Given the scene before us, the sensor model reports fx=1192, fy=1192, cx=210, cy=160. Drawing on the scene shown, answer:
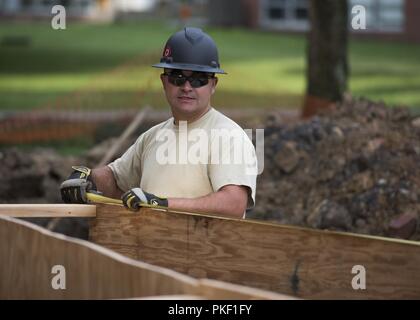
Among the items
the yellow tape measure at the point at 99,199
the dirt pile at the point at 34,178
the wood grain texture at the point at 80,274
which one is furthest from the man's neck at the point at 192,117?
the dirt pile at the point at 34,178

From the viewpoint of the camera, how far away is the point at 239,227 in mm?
6031

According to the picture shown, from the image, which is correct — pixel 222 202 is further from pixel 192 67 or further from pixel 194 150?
pixel 192 67

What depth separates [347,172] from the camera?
11219 millimetres

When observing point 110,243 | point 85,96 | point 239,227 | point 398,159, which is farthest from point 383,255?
point 85,96

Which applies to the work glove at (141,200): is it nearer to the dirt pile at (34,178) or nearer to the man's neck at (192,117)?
the man's neck at (192,117)

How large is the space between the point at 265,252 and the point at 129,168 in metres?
1.11

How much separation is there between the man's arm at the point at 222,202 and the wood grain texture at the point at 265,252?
5 centimetres

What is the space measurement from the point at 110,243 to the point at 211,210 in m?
0.73

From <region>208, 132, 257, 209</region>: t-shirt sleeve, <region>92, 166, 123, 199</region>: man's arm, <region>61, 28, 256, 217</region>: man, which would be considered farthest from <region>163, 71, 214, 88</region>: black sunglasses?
<region>92, 166, 123, 199</region>: man's arm

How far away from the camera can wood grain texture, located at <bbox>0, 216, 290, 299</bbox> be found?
4406 mm

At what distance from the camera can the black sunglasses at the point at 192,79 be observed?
246 inches

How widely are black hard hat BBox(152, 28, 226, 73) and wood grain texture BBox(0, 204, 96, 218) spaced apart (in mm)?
917
